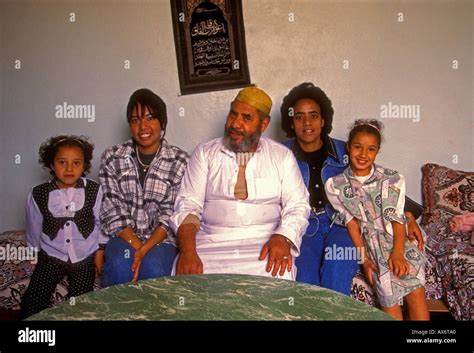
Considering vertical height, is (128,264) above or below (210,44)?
below

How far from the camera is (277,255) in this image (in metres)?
2.80

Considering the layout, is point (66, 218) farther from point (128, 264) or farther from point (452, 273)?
point (452, 273)

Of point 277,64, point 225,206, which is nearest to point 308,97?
point 277,64

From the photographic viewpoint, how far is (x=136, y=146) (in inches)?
124

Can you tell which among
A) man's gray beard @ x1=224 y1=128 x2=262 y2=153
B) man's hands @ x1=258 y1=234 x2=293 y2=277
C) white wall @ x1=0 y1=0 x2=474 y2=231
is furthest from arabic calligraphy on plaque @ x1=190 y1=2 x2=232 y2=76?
man's hands @ x1=258 y1=234 x2=293 y2=277

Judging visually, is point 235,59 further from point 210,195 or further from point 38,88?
point 38,88

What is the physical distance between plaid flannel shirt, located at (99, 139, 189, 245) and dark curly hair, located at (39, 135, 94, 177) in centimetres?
9

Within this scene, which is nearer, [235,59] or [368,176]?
[368,176]

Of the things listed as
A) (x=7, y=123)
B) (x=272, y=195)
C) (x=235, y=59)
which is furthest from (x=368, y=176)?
(x=7, y=123)

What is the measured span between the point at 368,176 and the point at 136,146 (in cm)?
121

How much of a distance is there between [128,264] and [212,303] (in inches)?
28.1

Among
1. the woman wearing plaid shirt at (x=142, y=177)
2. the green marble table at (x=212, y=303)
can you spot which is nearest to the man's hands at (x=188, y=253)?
the woman wearing plaid shirt at (x=142, y=177)

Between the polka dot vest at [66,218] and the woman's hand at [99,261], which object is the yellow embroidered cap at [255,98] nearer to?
the polka dot vest at [66,218]
